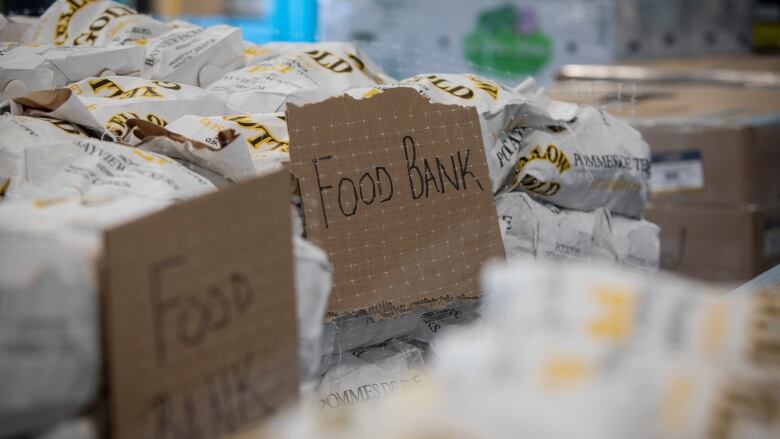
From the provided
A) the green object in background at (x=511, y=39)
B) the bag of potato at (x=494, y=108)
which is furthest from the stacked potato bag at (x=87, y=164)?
the green object in background at (x=511, y=39)

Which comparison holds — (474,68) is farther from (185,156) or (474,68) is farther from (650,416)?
(650,416)

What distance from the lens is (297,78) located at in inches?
77.4

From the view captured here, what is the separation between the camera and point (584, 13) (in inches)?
185

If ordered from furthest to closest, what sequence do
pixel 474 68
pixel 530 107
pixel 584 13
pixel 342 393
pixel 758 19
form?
pixel 758 19
pixel 584 13
pixel 474 68
pixel 530 107
pixel 342 393

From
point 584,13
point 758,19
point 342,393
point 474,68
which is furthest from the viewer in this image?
point 758,19

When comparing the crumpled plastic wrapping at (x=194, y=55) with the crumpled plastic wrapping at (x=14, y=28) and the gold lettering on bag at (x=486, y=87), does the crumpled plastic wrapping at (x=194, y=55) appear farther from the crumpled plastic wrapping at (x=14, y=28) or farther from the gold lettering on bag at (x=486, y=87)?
the gold lettering on bag at (x=486, y=87)

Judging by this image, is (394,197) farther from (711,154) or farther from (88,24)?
(711,154)

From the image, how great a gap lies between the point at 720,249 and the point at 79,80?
5.99ft

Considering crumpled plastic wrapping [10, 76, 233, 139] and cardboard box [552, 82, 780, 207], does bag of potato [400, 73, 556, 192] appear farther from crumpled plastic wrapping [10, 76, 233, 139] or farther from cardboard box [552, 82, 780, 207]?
cardboard box [552, 82, 780, 207]

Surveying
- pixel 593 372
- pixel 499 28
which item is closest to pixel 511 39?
pixel 499 28

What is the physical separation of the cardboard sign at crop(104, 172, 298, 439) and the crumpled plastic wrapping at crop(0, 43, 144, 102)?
893mm

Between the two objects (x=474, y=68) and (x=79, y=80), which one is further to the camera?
(x=474, y=68)

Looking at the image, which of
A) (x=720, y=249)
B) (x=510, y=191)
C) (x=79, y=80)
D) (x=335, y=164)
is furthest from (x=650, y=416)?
(x=720, y=249)

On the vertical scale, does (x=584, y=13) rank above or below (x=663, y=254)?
above
